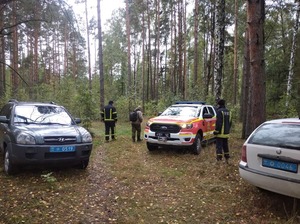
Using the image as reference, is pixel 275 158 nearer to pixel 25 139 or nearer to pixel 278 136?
pixel 278 136

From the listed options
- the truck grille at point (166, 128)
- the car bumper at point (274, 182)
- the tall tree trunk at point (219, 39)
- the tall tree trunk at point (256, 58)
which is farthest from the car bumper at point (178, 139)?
the tall tree trunk at point (219, 39)

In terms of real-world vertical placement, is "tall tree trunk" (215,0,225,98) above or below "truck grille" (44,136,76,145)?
above

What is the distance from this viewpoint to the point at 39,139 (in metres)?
5.81

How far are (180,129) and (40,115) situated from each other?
4404mm

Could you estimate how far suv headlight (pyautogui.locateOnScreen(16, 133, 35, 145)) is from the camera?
5.73m

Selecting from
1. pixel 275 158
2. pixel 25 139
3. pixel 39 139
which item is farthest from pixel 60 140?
pixel 275 158

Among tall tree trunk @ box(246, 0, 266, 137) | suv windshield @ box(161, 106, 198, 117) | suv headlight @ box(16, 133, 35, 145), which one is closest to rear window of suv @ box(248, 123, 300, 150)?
tall tree trunk @ box(246, 0, 266, 137)

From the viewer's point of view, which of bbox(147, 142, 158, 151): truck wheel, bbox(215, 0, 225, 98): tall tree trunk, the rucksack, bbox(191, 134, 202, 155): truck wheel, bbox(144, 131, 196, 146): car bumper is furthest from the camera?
bbox(215, 0, 225, 98): tall tree trunk

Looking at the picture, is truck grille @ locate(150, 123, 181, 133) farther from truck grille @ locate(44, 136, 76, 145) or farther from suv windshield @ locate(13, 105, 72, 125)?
Answer: truck grille @ locate(44, 136, 76, 145)

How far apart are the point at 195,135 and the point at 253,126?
1.93 m

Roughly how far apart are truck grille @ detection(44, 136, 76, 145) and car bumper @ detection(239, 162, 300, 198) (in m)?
3.96

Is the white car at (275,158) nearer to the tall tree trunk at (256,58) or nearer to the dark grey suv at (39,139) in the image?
the tall tree trunk at (256,58)

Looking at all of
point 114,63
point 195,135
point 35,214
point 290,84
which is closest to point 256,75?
point 195,135

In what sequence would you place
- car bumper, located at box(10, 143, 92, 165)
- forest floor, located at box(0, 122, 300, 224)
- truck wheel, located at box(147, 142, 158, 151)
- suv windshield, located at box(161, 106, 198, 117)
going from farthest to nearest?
suv windshield, located at box(161, 106, 198, 117), truck wheel, located at box(147, 142, 158, 151), car bumper, located at box(10, 143, 92, 165), forest floor, located at box(0, 122, 300, 224)
